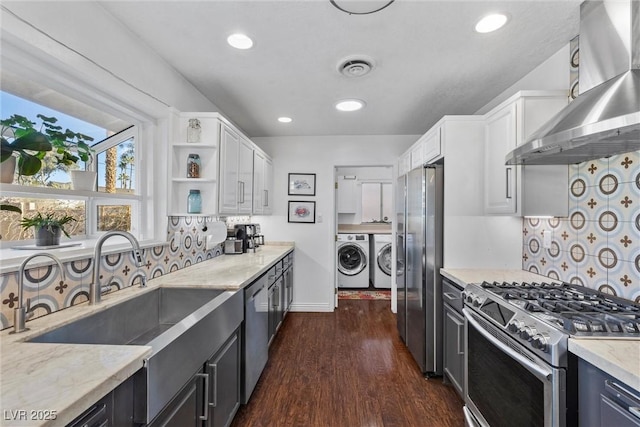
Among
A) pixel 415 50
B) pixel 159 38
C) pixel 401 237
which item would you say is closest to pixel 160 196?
pixel 159 38

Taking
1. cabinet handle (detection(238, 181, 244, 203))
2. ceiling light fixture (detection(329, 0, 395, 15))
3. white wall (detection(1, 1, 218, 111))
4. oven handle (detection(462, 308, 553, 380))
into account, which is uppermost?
ceiling light fixture (detection(329, 0, 395, 15))

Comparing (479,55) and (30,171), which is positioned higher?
(479,55)

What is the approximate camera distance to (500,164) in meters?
2.03

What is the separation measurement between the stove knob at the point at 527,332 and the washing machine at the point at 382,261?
389cm

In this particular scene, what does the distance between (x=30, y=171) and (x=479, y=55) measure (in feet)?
8.68

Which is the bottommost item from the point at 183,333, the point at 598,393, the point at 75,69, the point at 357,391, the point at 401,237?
the point at 357,391

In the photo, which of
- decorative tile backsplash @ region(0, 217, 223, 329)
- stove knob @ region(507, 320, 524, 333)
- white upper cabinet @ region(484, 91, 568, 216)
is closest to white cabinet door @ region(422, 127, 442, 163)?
white upper cabinet @ region(484, 91, 568, 216)

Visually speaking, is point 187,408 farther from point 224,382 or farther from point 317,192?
point 317,192

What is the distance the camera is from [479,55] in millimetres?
1978

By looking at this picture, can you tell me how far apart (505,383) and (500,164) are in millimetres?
1396

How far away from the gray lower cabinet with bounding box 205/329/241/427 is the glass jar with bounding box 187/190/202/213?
38.6 inches

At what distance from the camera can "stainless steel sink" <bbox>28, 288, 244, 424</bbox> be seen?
3.05 ft

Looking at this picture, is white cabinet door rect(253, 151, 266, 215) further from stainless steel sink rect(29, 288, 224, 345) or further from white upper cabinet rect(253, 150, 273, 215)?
stainless steel sink rect(29, 288, 224, 345)

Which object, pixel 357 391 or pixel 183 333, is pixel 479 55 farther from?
pixel 357 391
